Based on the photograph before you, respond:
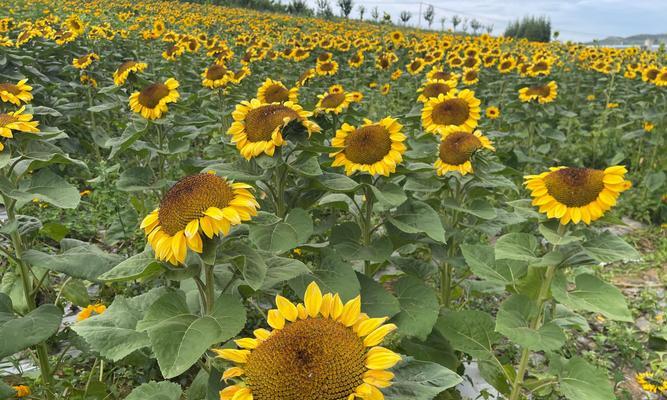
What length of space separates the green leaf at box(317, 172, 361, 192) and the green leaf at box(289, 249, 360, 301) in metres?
0.26

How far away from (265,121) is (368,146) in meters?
0.47

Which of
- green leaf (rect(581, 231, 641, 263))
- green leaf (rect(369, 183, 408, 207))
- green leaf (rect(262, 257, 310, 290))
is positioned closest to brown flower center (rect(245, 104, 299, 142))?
green leaf (rect(369, 183, 408, 207))

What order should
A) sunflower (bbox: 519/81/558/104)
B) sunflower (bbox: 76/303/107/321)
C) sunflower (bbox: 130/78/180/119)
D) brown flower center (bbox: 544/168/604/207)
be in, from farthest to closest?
1. sunflower (bbox: 519/81/558/104)
2. sunflower (bbox: 130/78/180/119)
3. sunflower (bbox: 76/303/107/321)
4. brown flower center (bbox: 544/168/604/207)

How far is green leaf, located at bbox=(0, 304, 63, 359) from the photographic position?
1.75 metres

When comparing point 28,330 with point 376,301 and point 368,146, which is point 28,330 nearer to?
point 376,301

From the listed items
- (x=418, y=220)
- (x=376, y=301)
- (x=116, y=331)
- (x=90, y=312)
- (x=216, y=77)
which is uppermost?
(x=216, y=77)

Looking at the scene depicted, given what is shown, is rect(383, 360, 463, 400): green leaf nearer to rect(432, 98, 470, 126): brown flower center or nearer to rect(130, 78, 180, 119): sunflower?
rect(432, 98, 470, 126): brown flower center

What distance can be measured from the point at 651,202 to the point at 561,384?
4061 mm

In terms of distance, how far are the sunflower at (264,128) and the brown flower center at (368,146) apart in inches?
8.3

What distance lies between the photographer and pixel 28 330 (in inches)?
71.3

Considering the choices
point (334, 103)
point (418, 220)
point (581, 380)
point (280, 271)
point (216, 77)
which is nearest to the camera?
point (280, 271)

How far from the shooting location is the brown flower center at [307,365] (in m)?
1.03

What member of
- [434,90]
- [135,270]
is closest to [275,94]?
[434,90]

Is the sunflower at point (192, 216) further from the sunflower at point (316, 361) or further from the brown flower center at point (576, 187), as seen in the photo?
the brown flower center at point (576, 187)
